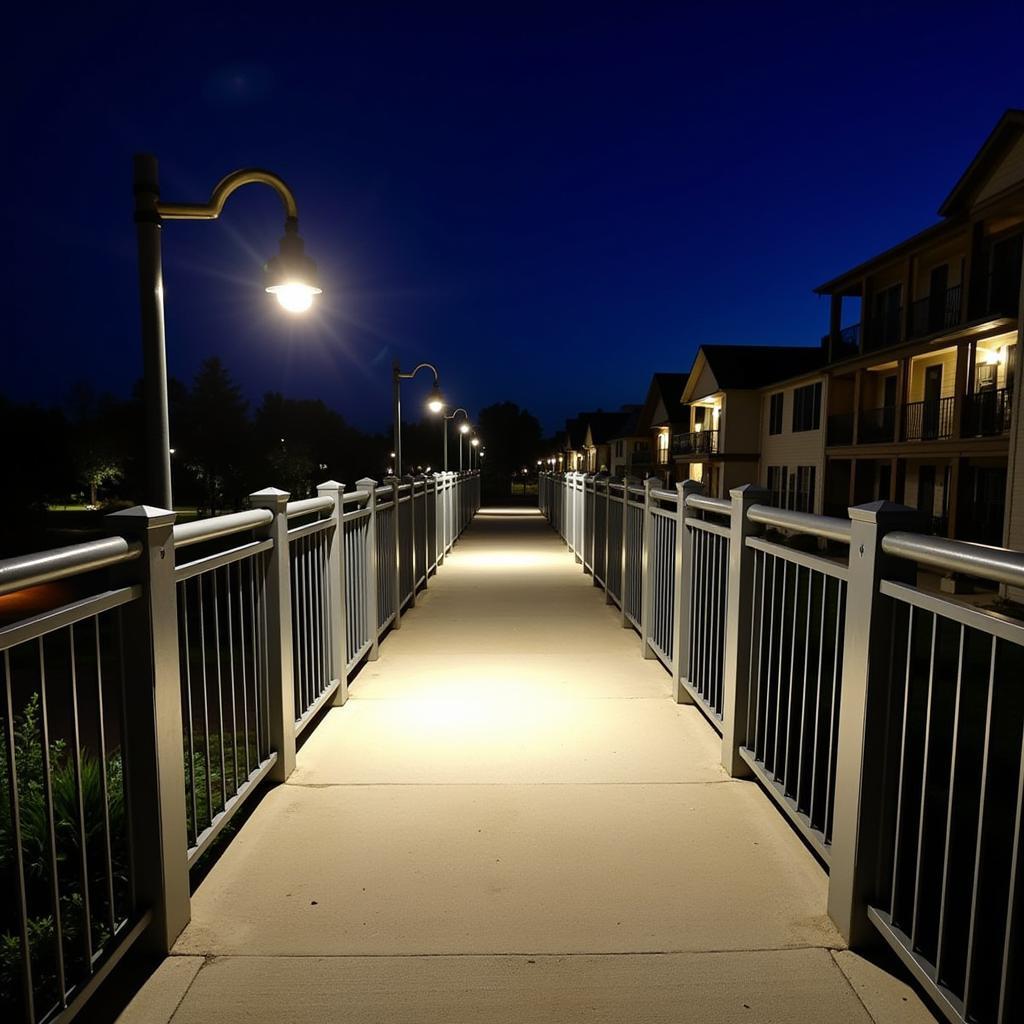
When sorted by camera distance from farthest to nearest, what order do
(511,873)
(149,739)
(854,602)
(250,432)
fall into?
(250,432) → (511,873) → (854,602) → (149,739)

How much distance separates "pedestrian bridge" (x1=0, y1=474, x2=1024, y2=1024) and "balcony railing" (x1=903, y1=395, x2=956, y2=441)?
49.9 feet

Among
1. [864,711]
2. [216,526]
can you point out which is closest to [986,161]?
[864,711]

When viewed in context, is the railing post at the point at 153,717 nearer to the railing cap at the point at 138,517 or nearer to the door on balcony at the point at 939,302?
the railing cap at the point at 138,517

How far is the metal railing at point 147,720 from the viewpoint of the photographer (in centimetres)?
196

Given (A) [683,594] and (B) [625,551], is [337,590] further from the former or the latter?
(B) [625,551]

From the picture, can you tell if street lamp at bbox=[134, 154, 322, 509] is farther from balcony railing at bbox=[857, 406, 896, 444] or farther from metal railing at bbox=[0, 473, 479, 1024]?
balcony railing at bbox=[857, 406, 896, 444]

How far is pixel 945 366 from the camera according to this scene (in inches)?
787

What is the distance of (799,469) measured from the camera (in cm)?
2680

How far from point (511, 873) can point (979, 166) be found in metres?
18.4

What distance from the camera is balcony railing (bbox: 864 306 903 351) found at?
68.8ft

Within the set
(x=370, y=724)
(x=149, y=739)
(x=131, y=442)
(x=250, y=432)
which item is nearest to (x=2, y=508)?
(x=370, y=724)

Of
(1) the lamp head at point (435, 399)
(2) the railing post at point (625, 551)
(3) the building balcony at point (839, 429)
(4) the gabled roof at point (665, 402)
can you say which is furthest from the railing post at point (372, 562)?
(4) the gabled roof at point (665, 402)

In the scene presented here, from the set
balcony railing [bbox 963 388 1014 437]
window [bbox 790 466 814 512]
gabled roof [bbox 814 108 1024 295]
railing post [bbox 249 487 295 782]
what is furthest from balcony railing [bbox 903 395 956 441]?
railing post [bbox 249 487 295 782]

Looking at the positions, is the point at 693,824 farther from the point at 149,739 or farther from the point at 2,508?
the point at 2,508
